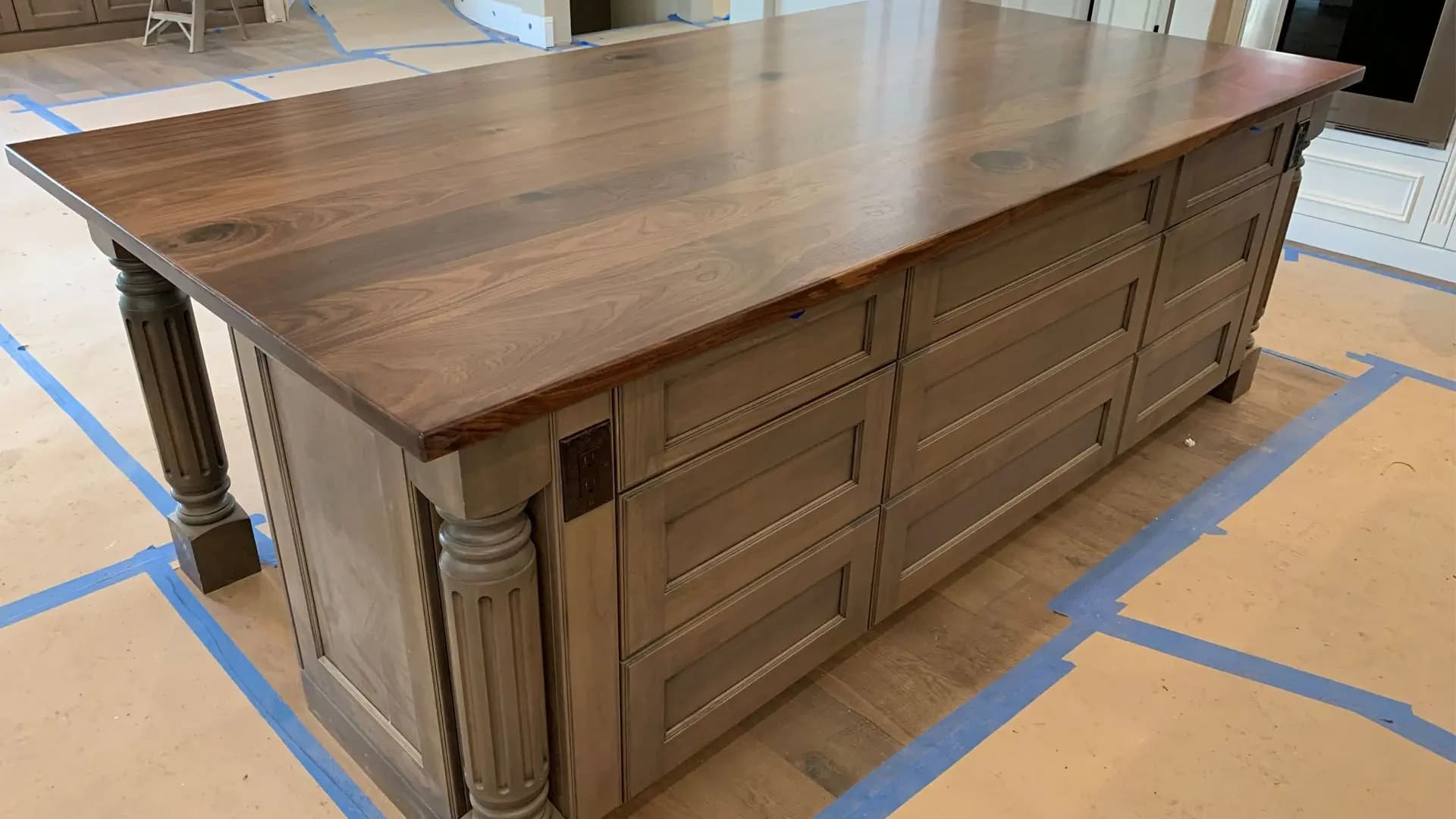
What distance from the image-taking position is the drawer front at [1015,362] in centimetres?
168

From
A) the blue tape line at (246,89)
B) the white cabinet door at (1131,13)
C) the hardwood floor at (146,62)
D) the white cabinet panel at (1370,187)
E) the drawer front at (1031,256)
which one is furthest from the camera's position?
the hardwood floor at (146,62)

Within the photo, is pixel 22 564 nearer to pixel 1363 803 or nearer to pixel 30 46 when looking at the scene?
pixel 1363 803

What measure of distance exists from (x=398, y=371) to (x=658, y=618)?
1.70ft

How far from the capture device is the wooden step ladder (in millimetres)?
5949

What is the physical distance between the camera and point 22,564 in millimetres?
2102

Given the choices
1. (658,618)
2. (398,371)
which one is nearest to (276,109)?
(398,371)

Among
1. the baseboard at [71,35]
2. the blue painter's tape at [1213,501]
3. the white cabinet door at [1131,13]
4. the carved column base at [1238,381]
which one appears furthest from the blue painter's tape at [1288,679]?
the baseboard at [71,35]

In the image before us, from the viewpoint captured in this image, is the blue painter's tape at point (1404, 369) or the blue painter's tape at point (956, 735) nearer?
the blue painter's tape at point (956, 735)

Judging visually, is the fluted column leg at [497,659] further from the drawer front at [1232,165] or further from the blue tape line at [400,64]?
the blue tape line at [400,64]

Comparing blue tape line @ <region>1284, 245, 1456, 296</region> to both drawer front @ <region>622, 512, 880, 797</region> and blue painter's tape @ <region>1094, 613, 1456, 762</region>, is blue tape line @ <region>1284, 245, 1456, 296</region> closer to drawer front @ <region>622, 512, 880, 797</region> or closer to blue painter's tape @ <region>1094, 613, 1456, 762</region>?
blue painter's tape @ <region>1094, 613, 1456, 762</region>

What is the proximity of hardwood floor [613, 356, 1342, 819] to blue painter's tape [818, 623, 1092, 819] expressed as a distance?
0.07ft

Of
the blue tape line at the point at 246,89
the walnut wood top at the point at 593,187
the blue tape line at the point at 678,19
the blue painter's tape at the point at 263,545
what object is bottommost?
the blue painter's tape at the point at 263,545

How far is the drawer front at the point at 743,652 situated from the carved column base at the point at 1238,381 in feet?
4.93

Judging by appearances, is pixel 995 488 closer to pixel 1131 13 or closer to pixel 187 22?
pixel 1131 13
